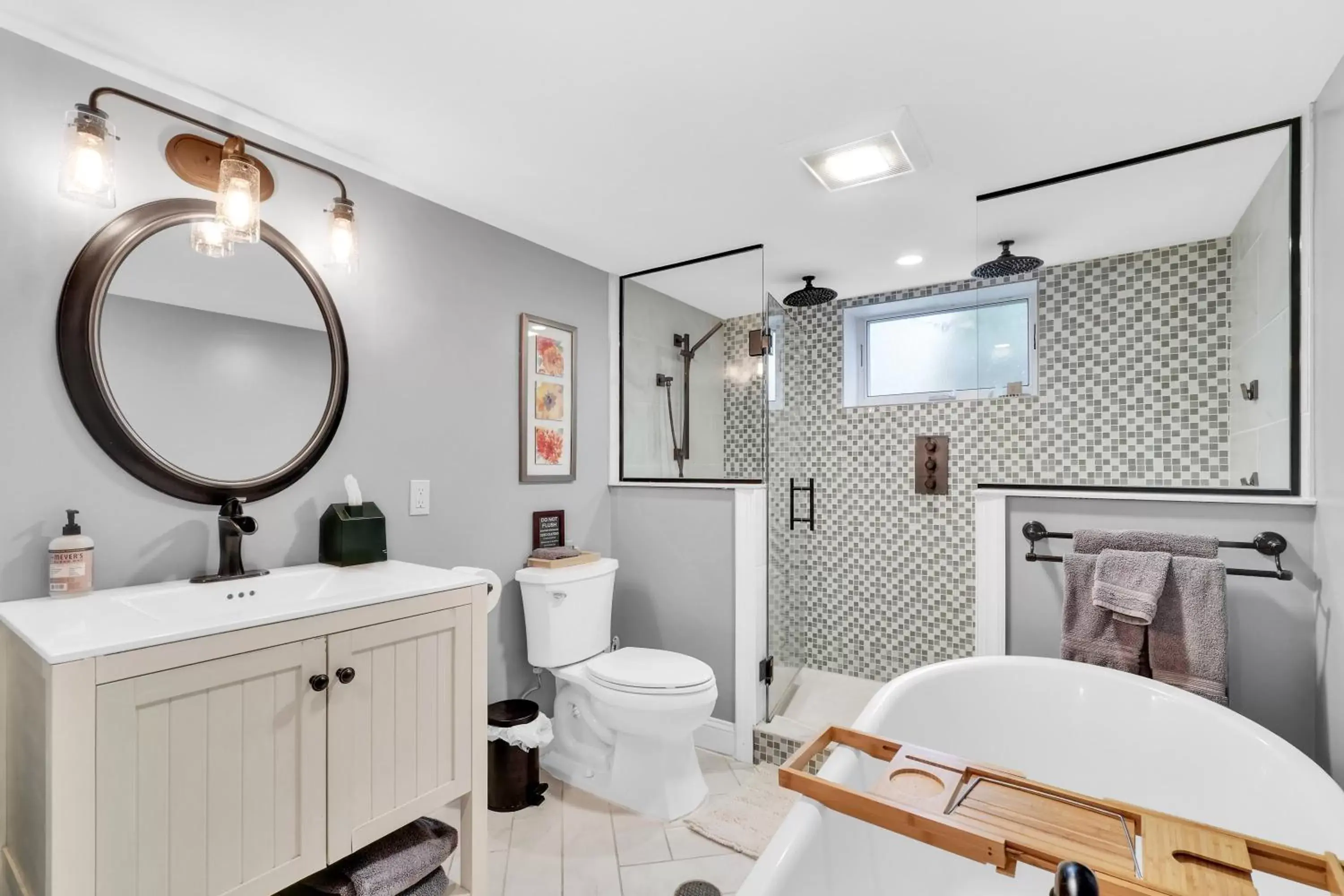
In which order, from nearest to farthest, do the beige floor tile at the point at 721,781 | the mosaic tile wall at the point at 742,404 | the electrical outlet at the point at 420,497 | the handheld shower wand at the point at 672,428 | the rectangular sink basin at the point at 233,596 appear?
the rectangular sink basin at the point at 233,596
the electrical outlet at the point at 420,497
the beige floor tile at the point at 721,781
the mosaic tile wall at the point at 742,404
the handheld shower wand at the point at 672,428

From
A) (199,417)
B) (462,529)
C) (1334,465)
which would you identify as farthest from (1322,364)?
(199,417)

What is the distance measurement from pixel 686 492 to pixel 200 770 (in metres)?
1.95

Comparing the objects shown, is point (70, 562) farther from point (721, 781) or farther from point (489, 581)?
point (721, 781)

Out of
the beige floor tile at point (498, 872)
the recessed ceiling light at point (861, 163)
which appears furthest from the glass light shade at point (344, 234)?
the beige floor tile at point (498, 872)

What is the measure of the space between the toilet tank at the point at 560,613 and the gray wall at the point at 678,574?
42 cm

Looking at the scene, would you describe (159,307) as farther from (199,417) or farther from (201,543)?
(201,543)

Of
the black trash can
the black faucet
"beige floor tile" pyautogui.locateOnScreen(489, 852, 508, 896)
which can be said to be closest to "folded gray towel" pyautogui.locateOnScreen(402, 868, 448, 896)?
"beige floor tile" pyautogui.locateOnScreen(489, 852, 508, 896)

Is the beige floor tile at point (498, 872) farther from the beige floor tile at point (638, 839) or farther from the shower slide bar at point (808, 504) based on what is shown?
the shower slide bar at point (808, 504)

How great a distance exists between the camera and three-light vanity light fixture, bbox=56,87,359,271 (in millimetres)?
1352

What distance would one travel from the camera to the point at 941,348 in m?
3.01

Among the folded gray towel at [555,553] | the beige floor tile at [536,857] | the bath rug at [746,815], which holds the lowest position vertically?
the bath rug at [746,815]

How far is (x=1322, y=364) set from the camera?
1.56 m

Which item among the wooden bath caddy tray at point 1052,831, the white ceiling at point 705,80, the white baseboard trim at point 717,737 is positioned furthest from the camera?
the white baseboard trim at point 717,737

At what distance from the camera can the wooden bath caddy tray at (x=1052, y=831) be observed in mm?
928
